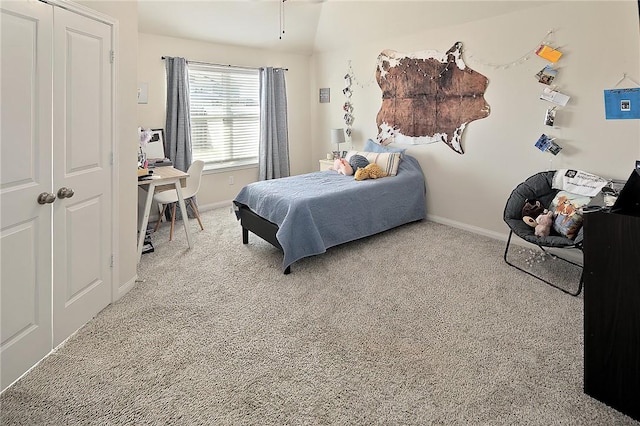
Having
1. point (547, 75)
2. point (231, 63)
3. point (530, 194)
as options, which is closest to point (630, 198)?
point (530, 194)

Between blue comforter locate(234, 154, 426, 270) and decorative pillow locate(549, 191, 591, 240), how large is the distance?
4.81 ft

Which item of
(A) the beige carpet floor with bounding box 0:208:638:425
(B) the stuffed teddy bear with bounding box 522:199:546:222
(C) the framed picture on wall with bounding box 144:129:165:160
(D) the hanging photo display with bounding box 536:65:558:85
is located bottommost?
(A) the beige carpet floor with bounding box 0:208:638:425

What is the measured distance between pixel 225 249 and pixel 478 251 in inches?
95.6

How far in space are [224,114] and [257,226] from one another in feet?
7.52

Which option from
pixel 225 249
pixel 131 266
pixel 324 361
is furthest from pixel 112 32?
pixel 324 361

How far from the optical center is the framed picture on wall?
14.3 feet

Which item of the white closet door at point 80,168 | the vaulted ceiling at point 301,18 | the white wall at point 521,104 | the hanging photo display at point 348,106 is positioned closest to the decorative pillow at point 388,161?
the white wall at point 521,104

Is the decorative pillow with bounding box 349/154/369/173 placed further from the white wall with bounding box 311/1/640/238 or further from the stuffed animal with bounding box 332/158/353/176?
the white wall with bounding box 311/1/640/238

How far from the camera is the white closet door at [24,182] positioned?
64.7 inches

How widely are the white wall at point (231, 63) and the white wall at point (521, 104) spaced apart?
962 mm

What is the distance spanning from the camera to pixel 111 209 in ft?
8.07

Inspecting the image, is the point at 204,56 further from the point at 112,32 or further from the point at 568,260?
the point at 568,260

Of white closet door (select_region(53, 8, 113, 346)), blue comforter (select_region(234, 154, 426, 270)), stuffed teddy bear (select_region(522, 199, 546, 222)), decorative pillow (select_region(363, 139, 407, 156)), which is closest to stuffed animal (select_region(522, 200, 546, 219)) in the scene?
stuffed teddy bear (select_region(522, 199, 546, 222))

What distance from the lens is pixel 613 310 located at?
1631mm
